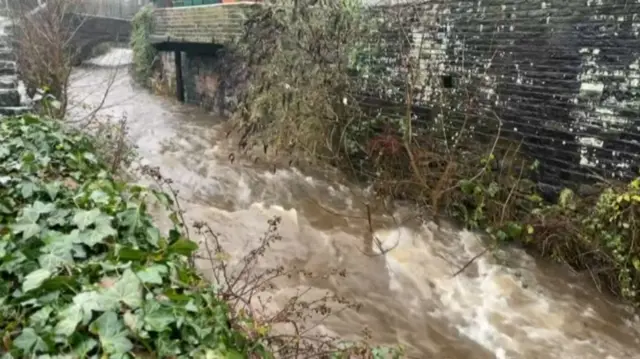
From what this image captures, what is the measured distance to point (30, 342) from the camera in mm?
1978

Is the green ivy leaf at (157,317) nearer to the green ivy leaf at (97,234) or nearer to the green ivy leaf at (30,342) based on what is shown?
the green ivy leaf at (30,342)

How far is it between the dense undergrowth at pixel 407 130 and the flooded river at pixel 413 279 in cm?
36

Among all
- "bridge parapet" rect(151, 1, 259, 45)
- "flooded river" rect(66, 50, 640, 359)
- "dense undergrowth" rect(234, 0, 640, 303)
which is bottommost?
"flooded river" rect(66, 50, 640, 359)

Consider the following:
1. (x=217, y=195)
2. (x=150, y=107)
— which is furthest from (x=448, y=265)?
(x=150, y=107)

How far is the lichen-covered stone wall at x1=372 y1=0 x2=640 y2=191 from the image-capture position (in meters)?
5.39

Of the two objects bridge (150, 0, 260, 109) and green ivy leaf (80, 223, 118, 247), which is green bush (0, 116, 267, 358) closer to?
green ivy leaf (80, 223, 118, 247)

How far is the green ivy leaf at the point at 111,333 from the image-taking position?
1948 millimetres

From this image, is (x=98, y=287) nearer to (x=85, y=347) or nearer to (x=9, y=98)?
(x=85, y=347)

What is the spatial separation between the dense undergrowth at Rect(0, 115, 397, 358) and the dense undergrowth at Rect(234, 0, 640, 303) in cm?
319

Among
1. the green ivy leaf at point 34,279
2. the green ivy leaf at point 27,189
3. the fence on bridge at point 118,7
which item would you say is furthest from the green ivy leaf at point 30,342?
the fence on bridge at point 118,7

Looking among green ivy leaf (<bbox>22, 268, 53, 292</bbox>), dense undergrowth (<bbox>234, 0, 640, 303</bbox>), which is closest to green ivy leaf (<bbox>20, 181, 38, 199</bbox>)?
green ivy leaf (<bbox>22, 268, 53, 292</bbox>)

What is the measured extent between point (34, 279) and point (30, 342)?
1.15 feet

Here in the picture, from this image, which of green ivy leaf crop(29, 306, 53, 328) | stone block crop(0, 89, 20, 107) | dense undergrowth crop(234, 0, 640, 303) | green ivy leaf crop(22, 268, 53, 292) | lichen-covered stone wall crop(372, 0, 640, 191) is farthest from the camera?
stone block crop(0, 89, 20, 107)

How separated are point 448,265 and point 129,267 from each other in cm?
433
